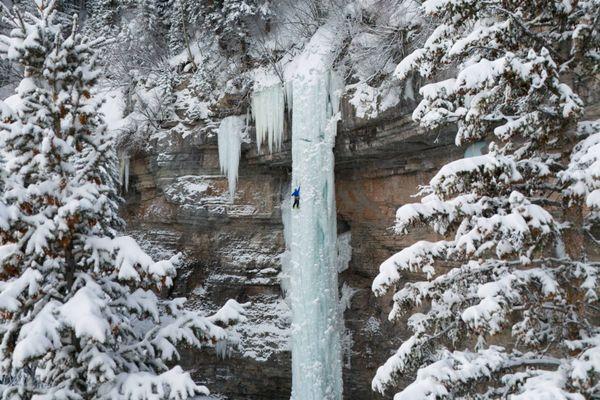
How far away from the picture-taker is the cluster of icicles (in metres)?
11.2

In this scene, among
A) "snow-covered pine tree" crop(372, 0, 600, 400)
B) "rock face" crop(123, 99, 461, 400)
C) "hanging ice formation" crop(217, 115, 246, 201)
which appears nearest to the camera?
"snow-covered pine tree" crop(372, 0, 600, 400)

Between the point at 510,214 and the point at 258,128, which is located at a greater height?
the point at 258,128

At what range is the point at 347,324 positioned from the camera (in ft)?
41.8

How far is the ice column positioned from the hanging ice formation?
177cm

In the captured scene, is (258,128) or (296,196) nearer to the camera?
(296,196)

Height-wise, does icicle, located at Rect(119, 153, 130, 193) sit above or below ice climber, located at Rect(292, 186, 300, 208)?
above

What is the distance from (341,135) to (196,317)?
20.6 feet

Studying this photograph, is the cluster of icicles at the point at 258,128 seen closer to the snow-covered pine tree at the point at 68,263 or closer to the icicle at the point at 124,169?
the icicle at the point at 124,169

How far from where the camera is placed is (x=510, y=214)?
378 centimetres

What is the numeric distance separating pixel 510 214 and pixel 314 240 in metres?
6.95

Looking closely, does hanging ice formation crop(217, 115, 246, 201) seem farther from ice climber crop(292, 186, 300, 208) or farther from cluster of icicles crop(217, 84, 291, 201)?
ice climber crop(292, 186, 300, 208)

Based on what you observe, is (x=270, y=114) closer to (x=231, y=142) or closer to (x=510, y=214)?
(x=231, y=142)

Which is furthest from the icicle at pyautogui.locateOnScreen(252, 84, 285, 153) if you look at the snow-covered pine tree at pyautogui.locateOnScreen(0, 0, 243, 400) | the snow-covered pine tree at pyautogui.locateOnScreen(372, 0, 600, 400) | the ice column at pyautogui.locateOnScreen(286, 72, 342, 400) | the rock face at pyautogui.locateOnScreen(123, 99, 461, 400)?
the snow-covered pine tree at pyautogui.locateOnScreen(372, 0, 600, 400)

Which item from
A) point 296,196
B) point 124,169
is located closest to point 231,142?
point 296,196
